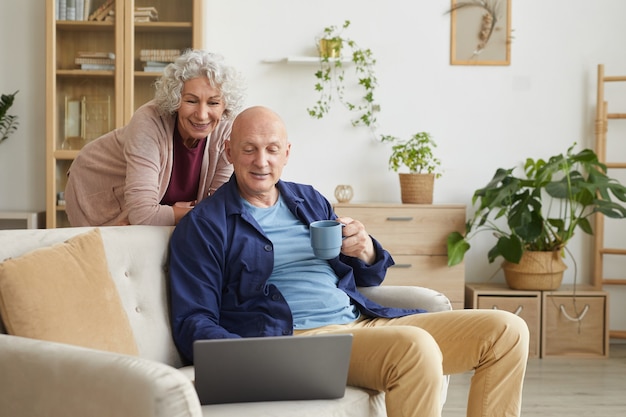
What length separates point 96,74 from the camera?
4531mm

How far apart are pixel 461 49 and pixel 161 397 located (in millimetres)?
3731

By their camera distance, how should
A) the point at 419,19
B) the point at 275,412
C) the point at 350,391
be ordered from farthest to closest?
the point at 419,19
the point at 350,391
the point at 275,412

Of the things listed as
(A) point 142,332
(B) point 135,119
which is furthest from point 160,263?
(B) point 135,119

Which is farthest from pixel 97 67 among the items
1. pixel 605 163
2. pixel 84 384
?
pixel 84 384

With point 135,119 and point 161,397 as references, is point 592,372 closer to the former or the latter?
point 135,119

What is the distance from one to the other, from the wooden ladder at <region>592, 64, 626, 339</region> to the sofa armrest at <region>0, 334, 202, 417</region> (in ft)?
12.0

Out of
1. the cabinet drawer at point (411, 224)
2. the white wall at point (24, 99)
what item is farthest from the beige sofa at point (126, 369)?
the white wall at point (24, 99)

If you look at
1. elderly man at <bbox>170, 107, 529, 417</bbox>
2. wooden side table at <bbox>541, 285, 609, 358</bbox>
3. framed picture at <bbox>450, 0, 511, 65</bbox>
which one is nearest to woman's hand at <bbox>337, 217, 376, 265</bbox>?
elderly man at <bbox>170, 107, 529, 417</bbox>

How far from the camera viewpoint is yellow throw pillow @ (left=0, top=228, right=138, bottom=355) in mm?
1818

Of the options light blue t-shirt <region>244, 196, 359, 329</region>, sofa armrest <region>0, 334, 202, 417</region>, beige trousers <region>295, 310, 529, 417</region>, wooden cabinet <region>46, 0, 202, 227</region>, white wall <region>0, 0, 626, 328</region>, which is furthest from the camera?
white wall <region>0, 0, 626, 328</region>

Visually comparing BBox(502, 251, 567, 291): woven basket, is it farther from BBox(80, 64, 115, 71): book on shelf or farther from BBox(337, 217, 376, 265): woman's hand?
BBox(80, 64, 115, 71): book on shelf

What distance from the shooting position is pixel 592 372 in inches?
161

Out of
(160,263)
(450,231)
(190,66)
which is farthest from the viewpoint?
(450,231)

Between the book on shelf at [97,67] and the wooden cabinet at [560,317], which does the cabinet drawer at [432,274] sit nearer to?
the wooden cabinet at [560,317]
